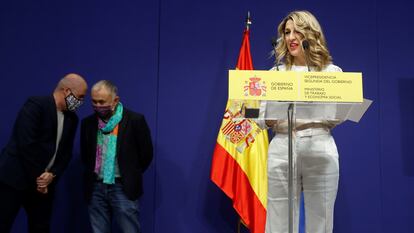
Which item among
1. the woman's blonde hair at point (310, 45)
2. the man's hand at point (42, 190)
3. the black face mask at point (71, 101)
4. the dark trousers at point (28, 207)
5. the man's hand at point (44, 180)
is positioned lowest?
the dark trousers at point (28, 207)

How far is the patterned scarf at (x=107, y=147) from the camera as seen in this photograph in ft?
10.4

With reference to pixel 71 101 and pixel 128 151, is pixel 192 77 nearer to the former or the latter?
pixel 128 151

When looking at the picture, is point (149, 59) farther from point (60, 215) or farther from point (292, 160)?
point (292, 160)

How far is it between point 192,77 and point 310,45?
→ 186cm

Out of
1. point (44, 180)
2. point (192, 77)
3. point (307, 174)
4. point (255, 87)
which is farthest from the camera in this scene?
point (192, 77)

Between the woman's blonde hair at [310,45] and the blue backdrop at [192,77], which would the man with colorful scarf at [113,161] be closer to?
the blue backdrop at [192,77]

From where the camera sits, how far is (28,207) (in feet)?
10.1

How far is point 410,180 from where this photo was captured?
3.80 m

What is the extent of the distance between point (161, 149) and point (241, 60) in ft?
3.38

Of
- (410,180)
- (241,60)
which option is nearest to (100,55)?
(241,60)

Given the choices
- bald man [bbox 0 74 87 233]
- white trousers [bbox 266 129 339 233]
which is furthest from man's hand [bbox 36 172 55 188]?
white trousers [bbox 266 129 339 233]

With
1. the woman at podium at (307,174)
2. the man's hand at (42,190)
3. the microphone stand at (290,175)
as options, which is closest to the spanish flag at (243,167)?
the man's hand at (42,190)

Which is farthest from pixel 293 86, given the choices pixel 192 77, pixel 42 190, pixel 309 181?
pixel 192 77

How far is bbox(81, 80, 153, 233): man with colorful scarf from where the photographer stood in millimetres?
3186
